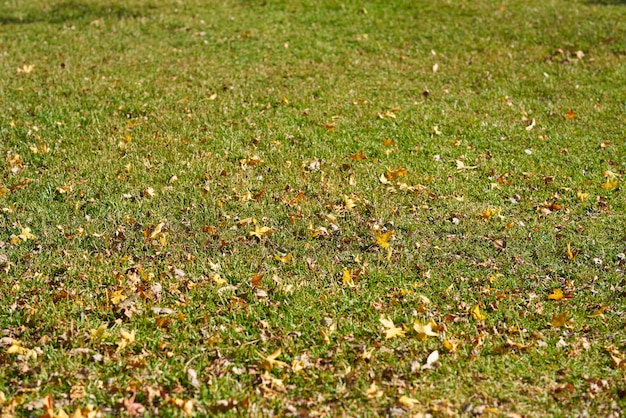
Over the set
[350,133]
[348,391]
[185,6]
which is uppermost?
[185,6]

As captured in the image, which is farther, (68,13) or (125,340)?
(68,13)

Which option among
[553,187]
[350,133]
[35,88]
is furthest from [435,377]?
[35,88]

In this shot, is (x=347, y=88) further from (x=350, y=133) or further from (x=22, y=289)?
(x=22, y=289)

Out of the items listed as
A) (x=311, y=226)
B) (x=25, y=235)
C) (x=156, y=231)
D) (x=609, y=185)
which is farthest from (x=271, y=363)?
(x=609, y=185)

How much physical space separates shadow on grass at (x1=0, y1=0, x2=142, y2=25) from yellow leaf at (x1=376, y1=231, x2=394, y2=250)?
320 inches

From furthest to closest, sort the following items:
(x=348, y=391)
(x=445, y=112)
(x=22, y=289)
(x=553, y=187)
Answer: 1. (x=445, y=112)
2. (x=553, y=187)
3. (x=22, y=289)
4. (x=348, y=391)

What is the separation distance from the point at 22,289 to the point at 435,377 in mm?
2772

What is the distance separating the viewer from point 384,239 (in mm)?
5676

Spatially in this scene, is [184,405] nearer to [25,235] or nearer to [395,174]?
[25,235]

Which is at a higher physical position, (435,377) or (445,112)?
(445,112)

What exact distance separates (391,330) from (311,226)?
1.53 m

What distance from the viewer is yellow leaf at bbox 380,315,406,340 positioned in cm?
454

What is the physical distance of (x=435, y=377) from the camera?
4.21 m

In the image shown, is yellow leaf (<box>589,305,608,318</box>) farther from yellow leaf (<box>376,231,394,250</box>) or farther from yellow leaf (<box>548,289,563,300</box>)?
yellow leaf (<box>376,231,394,250</box>)
